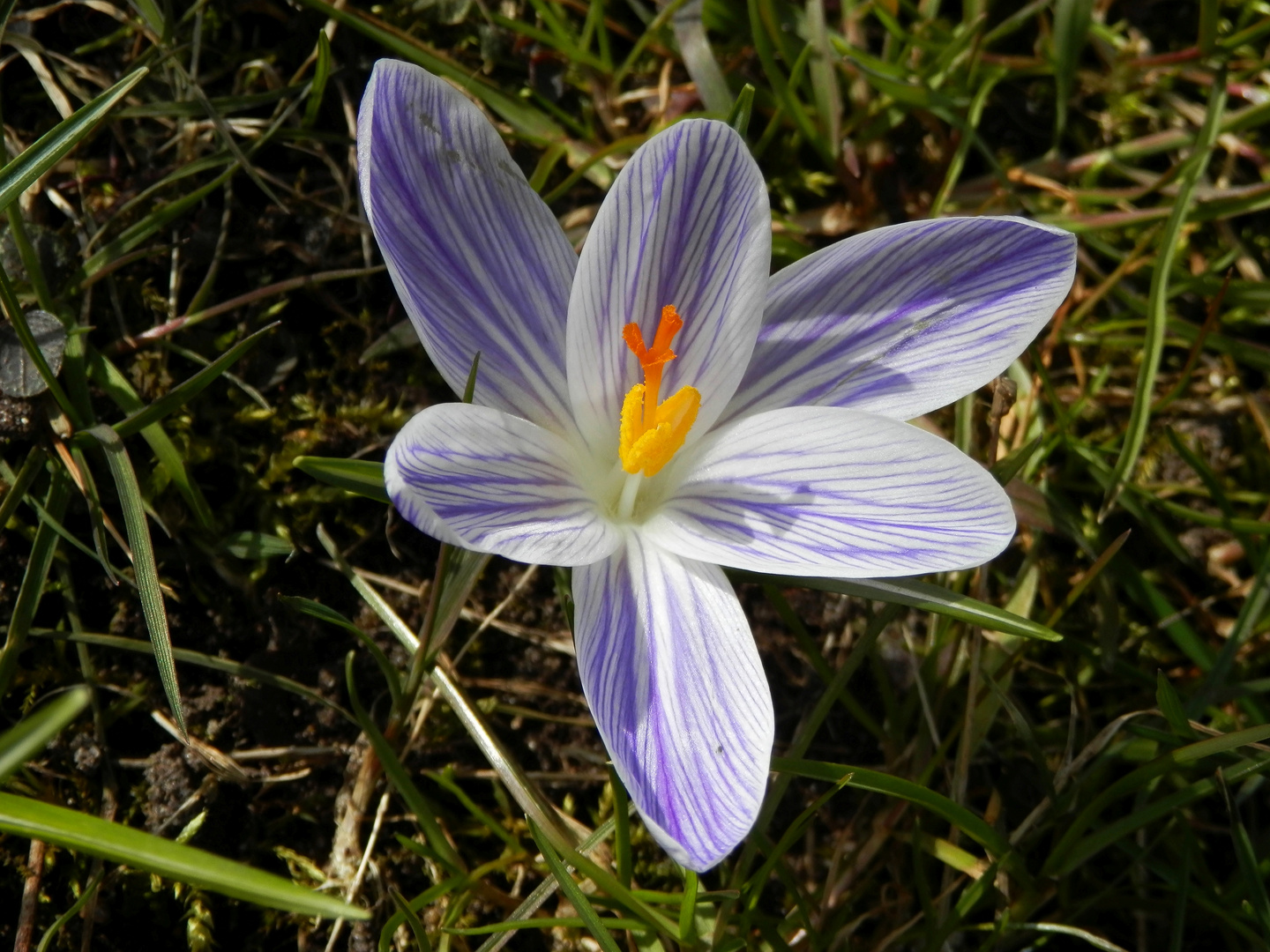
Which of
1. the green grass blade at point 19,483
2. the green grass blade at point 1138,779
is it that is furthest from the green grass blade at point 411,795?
the green grass blade at point 1138,779

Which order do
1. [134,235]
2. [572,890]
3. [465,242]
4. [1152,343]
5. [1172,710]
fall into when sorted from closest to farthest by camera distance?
[572,890]
[465,242]
[1172,710]
[134,235]
[1152,343]

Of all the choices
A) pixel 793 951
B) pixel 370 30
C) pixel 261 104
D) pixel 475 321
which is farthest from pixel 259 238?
pixel 793 951

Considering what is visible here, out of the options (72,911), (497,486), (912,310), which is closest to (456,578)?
(497,486)

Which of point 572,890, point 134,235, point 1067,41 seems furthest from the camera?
point 1067,41

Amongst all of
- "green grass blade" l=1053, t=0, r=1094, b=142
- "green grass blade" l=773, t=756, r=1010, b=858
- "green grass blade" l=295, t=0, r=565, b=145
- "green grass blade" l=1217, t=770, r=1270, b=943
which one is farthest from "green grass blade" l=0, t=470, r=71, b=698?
"green grass blade" l=1053, t=0, r=1094, b=142

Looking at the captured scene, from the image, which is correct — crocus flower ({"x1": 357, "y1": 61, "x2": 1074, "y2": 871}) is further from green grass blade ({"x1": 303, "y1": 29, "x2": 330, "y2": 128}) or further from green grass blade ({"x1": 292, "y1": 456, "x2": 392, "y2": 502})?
green grass blade ({"x1": 303, "y1": 29, "x2": 330, "y2": 128})

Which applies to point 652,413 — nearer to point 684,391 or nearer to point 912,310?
point 684,391

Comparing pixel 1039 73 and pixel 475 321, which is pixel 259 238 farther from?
pixel 1039 73
